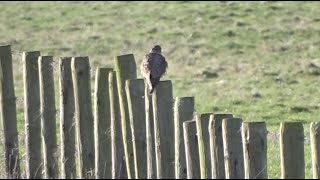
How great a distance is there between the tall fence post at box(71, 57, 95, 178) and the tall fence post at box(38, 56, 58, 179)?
50cm

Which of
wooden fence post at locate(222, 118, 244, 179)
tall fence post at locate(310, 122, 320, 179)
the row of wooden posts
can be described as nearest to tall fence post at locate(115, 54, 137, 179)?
the row of wooden posts

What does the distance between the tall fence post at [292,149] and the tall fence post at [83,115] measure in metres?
2.64

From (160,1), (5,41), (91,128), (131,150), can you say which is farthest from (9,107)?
(160,1)

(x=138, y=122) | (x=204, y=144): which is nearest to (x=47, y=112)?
(x=138, y=122)

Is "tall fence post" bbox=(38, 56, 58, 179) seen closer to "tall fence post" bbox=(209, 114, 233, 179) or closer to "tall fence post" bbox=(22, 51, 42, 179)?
"tall fence post" bbox=(22, 51, 42, 179)

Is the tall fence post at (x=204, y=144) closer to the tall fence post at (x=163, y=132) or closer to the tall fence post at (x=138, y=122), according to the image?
the tall fence post at (x=163, y=132)

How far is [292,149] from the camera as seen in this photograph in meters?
6.84

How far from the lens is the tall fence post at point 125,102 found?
855 cm

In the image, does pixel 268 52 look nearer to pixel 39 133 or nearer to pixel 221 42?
pixel 221 42

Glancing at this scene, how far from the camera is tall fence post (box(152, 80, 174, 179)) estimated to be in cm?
801

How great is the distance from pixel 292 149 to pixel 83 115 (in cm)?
278

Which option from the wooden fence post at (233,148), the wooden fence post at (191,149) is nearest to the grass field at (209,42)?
the wooden fence post at (191,149)

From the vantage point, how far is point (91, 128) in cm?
904

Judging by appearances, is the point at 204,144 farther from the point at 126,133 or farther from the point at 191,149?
the point at 126,133
